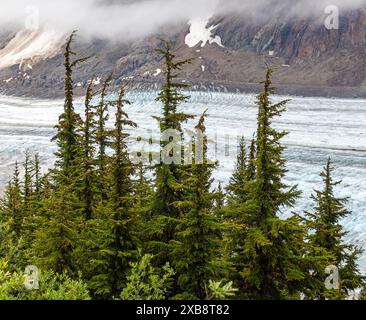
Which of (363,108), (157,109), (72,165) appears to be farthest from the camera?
(363,108)

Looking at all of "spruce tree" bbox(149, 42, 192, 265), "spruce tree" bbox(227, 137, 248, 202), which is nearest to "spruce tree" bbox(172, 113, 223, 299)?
"spruce tree" bbox(149, 42, 192, 265)

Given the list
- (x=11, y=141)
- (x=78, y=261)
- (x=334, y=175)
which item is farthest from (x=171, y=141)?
(x=11, y=141)

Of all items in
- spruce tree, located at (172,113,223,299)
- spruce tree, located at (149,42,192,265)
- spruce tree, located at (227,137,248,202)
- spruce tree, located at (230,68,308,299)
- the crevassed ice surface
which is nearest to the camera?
spruce tree, located at (172,113,223,299)

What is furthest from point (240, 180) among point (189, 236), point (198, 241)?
point (198, 241)

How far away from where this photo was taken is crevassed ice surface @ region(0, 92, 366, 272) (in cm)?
5562

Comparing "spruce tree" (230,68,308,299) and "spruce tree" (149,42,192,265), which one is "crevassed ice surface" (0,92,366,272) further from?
"spruce tree" (149,42,192,265)

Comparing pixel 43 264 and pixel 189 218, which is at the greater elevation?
pixel 189 218

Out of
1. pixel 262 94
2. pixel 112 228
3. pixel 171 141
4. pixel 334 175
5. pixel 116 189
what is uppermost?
pixel 262 94

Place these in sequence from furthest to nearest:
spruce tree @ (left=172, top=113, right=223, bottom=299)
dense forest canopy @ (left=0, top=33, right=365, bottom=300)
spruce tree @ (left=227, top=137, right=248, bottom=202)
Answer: spruce tree @ (left=227, top=137, right=248, bottom=202) < dense forest canopy @ (left=0, top=33, right=365, bottom=300) < spruce tree @ (left=172, top=113, right=223, bottom=299)

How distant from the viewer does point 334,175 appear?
61.8m
